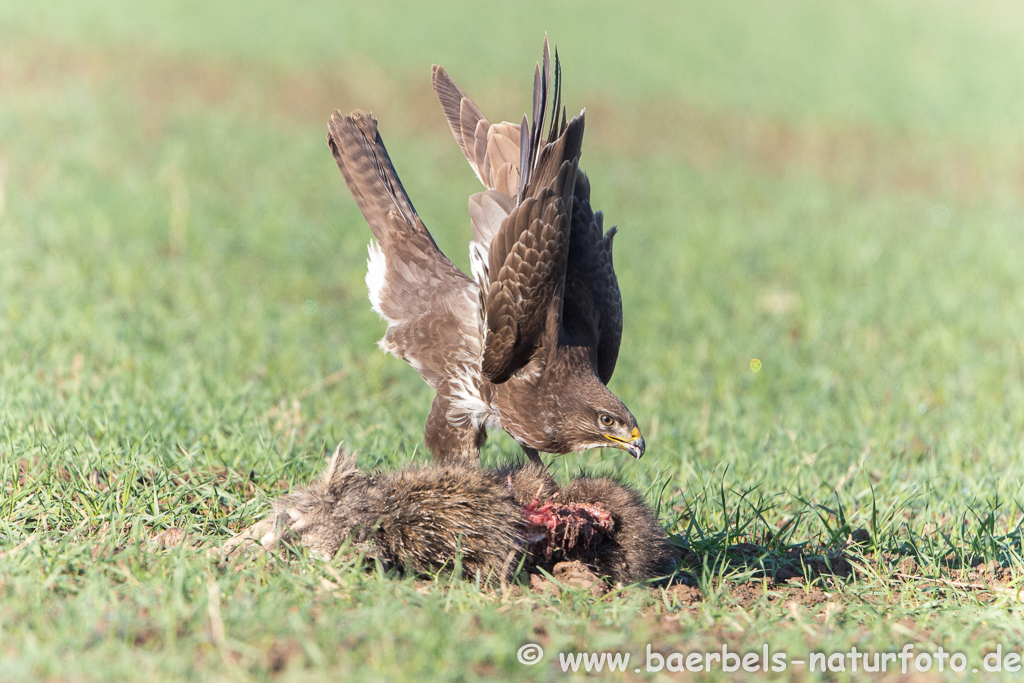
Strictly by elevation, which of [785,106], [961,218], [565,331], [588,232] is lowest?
[565,331]

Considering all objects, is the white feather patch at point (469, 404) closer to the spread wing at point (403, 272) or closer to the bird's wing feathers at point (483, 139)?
the spread wing at point (403, 272)

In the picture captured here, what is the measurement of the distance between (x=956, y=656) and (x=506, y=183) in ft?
8.54

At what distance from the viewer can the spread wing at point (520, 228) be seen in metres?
3.67

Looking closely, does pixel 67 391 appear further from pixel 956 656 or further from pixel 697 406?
pixel 956 656

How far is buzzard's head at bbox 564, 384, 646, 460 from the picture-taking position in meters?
3.64

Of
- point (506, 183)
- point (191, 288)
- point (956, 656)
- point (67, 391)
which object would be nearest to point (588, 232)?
point (506, 183)

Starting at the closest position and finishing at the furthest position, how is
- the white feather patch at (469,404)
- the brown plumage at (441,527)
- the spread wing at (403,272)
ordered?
1. the brown plumage at (441,527)
2. the white feather patch at (469,404)
3. the spread wing at (403,272)

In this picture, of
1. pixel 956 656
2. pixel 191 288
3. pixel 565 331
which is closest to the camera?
pixel 956 656

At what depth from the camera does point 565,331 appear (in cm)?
405

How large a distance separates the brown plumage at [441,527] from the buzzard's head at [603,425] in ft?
1.26

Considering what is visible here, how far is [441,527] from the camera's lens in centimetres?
308

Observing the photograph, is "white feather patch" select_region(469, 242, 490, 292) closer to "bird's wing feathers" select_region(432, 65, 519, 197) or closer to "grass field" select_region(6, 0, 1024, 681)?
"bird's wing feathers" select_region(432, 65, 519, 197)

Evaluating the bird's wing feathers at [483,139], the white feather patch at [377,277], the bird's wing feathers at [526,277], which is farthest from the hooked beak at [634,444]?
the white feather patch at [377,277]

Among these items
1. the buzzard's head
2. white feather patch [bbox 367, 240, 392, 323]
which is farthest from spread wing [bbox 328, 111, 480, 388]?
the buzzard's head
